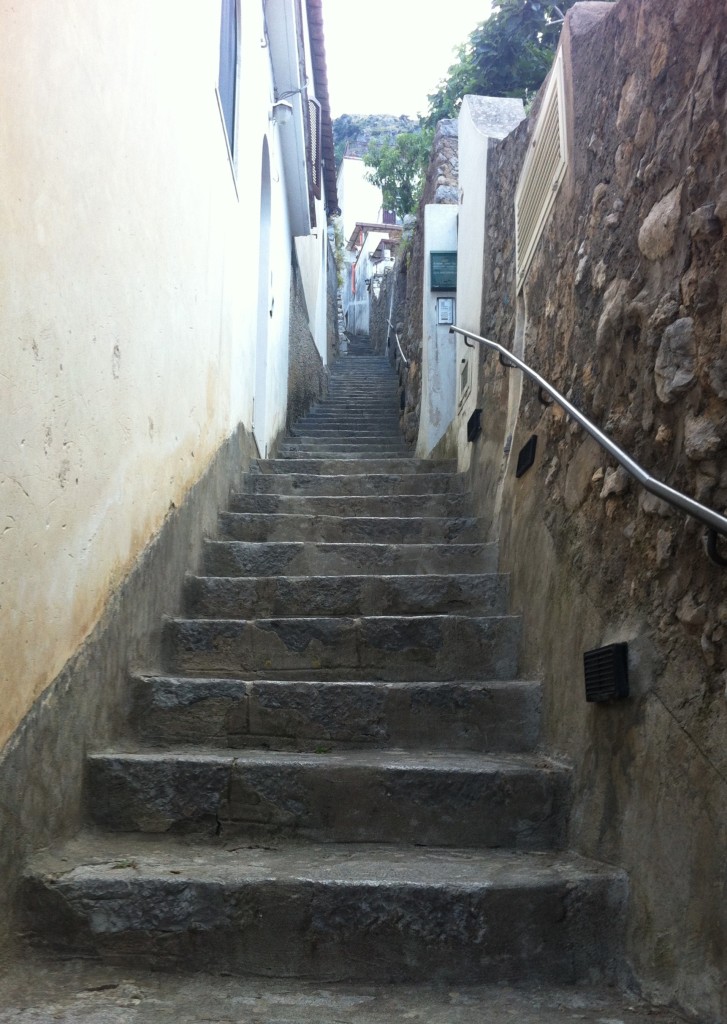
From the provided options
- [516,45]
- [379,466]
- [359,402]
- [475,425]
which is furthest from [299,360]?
[475,425]

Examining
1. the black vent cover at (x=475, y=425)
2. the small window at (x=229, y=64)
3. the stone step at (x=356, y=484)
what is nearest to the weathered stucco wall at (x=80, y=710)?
the stone step at (x=356, y=484)

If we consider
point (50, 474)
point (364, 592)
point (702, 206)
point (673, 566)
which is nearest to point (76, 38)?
point (50, 474)

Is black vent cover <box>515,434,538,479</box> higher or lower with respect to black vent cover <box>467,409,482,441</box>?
lower

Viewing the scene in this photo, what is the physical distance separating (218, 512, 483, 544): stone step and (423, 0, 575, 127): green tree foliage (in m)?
5.48

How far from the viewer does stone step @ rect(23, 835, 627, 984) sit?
186cm

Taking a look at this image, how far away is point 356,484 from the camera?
449 centimetres

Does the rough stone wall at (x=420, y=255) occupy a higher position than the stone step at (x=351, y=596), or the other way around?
the rough stone wall at (x=420, y=255)

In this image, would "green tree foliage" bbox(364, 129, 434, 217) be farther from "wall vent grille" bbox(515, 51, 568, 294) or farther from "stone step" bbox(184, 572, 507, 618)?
"stone step" bbox(184, 572, 507, 618)

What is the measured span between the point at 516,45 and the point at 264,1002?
7.92 meters

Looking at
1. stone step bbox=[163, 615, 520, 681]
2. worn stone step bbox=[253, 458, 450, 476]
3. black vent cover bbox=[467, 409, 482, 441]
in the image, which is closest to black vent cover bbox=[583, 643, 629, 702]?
stone step bbox=[163, 615, 520, 681]

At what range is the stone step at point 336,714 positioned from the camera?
2574 mm

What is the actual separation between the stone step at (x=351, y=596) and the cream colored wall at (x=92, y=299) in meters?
0.44

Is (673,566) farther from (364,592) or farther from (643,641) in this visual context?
(364,592)

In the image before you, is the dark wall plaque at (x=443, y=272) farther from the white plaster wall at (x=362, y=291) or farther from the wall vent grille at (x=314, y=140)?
the white plaster wall at (x=362, y=291)
